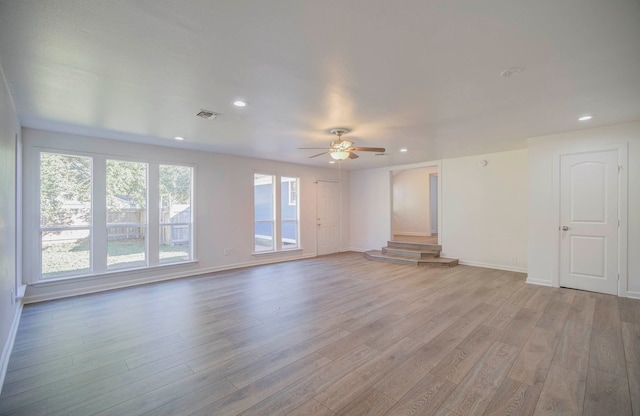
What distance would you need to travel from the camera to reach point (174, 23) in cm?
187

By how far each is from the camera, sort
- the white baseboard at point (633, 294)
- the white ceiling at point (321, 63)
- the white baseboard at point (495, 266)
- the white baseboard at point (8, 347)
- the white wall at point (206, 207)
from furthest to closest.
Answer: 1. the white baseboard at point (495, 266)
2. the white wall at point (206, 207)
3. the white baseboard at point (633, 294)
4. the white baseboard at point (8, 347)
5. the white ceiling at point (321, 63)

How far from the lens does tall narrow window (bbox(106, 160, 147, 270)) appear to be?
16.1ft

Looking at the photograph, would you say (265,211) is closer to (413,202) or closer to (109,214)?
(109,214)

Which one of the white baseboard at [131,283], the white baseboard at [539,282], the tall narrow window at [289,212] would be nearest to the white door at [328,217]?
the tall narrow window at [289,212]

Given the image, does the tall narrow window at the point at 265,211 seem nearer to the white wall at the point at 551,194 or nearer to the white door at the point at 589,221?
the white wall at the point at 551,194

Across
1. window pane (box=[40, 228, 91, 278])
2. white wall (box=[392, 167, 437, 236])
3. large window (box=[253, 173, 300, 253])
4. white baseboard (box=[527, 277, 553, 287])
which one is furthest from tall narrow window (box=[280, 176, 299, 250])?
white baseboard (box=[527, 277, 553, 287])

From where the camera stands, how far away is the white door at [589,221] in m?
4.21

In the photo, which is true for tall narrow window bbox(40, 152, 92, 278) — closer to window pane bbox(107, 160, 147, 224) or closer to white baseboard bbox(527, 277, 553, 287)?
window pane bbox(107, 160, 147, 224)

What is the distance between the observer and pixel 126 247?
5082mm

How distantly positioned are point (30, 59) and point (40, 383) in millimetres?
2592

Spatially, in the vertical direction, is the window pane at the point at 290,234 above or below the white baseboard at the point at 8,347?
above

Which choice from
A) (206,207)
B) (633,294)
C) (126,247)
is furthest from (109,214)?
(633,294)

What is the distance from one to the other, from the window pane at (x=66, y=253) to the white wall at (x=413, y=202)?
8355 millimetres

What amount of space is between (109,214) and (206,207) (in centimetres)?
165
